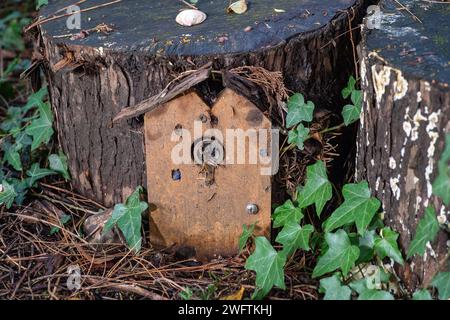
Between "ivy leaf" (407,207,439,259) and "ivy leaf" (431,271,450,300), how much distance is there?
82 millimetres

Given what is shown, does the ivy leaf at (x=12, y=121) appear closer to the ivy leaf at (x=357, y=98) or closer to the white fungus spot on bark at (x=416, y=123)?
the ivy leaf at (x=357, y=98)

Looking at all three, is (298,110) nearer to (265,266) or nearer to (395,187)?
(395,187)

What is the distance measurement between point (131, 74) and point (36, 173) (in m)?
0.66

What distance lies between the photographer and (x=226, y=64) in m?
2.31

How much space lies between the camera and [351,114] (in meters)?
2.38

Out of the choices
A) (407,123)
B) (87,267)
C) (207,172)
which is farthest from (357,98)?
(87,267)

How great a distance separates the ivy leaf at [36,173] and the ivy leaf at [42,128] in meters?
0.08

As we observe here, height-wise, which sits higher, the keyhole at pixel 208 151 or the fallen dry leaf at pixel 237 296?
the keyhole at pixel 208 151

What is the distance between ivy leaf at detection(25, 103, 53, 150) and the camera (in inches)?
110

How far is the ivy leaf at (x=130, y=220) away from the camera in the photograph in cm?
240

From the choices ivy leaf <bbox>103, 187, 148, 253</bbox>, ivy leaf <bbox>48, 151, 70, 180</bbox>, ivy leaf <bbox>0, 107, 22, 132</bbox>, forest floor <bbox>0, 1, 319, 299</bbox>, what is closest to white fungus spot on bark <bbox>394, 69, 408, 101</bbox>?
forest floor <bbox>0, 1, 319, 299</bbox>

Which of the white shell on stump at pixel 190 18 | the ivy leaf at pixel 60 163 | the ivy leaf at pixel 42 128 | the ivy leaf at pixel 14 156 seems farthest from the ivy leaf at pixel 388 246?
the ivy leaf at pixel 14 156

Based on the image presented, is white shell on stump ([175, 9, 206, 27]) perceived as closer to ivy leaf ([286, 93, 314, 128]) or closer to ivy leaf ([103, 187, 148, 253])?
ivy leaf ([286, 93, 314, 128])
